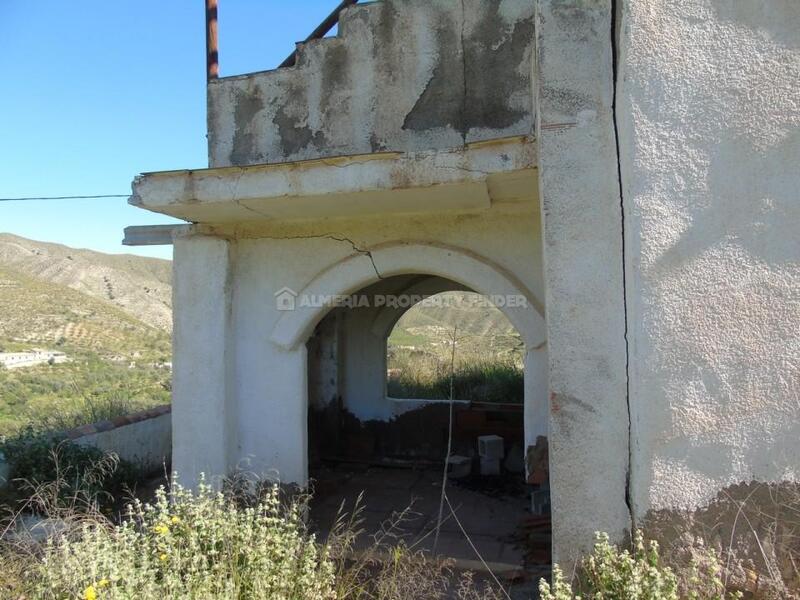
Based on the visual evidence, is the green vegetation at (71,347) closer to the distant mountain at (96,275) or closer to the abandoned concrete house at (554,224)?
the distant mountain at (96,275)

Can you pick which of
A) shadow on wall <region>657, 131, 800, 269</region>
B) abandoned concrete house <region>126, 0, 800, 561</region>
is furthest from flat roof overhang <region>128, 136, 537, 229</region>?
shadow on wall <region>657, 131, 800, 269</region>

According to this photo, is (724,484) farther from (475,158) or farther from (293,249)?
(293,249)

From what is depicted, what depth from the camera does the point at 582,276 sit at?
126 inches

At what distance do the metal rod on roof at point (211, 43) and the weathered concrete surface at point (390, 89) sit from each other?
43 cm

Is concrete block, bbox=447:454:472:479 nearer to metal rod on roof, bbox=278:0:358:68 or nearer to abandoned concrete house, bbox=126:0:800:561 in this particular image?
abandoned concrete house, bbox=126:0:800:561

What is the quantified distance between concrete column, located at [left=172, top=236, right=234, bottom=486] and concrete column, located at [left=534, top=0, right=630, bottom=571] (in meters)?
3.05

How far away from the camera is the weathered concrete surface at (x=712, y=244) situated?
114 inches

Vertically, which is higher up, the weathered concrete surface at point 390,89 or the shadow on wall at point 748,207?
the weathered concrete surface at point 390,89

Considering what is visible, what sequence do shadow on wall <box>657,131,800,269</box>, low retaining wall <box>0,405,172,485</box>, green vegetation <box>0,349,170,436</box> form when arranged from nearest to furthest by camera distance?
shadow on wall <box>657,131,800,269</box>, low retaining wall <box>0,405,172,485</box>, green vegetation <box>0,349,170,436</box>

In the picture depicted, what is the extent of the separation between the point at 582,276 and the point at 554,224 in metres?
0.32

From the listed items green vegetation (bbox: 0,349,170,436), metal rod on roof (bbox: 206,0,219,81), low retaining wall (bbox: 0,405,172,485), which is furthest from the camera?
green vegetation (bbox: 0,349,170,436)

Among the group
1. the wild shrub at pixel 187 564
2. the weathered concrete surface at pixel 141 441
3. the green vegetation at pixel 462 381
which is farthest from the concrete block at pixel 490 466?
the wild shrub at pixel 187 564

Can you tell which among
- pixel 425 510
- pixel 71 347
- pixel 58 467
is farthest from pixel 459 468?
pixel 71 347

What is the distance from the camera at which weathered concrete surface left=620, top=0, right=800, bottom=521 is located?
2.89 metres
